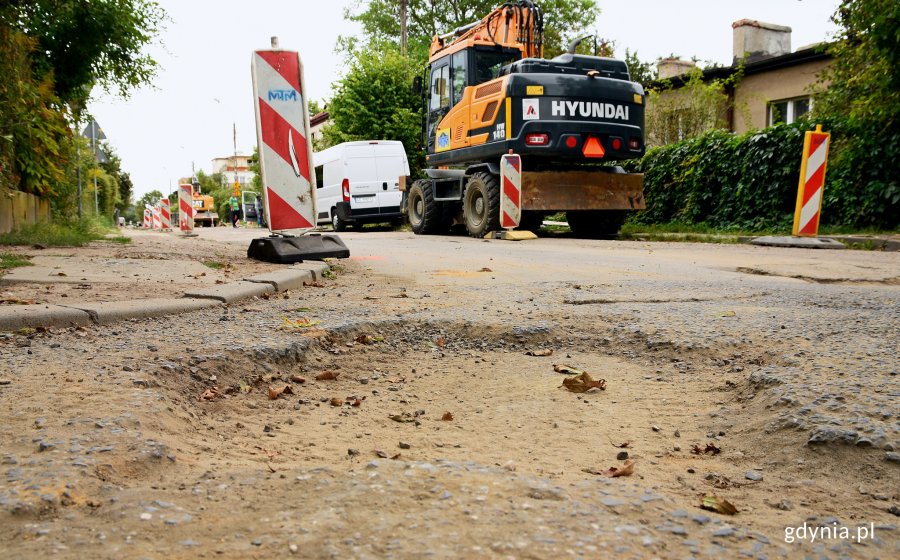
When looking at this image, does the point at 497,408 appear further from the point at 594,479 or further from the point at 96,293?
the point at 96,293

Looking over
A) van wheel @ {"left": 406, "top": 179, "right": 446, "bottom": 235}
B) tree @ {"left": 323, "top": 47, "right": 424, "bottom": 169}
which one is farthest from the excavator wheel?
tree @ {"left": 323, "top": 47, "right": 424, "bottom": 169}

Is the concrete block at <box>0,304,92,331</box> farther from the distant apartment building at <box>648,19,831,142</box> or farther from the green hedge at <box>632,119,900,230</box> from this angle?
the distant apartment building at <box>648,19,831,142</box>

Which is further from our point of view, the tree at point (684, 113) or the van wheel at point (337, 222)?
the van wheel at point (337, 222)

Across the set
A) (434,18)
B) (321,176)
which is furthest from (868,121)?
(434,18)

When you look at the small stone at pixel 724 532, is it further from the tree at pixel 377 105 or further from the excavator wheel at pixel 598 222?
the tree at pixel 377 105

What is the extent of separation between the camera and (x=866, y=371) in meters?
2.75

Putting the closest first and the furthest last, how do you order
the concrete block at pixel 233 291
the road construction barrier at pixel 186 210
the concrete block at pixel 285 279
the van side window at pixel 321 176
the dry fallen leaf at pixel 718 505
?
the dry fallen leaf at pixel 718 505
the concrete block at pixel 233 291
the concrete block at pixel 285 279
the road construction barrier at pixel 186 210
the van side window at pixel 321 176

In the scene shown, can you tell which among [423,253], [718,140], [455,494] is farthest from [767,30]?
[455,494]

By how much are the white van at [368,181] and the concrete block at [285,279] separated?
1537 cm

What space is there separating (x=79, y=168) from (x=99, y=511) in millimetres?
14751

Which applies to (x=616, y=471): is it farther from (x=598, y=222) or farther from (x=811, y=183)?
(x=598, y=222)

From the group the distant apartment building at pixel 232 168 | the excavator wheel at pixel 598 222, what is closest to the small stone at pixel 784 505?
the excavator wheel at pixel 598 222

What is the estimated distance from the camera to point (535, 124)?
12727 millimetres

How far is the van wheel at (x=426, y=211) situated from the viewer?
15.8m
